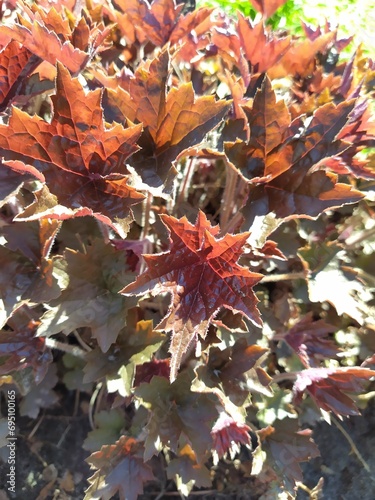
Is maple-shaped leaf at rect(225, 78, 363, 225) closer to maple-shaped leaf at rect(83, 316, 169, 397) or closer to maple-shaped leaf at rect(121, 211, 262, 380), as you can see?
maple-shaped leaf at rect(121, 211, 262, 380)

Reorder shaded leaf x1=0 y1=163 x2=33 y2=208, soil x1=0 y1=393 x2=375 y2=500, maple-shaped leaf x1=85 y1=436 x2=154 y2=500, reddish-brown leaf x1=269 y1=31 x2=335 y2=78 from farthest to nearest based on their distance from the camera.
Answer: soil x1=0 y1=393 x2=375 y2=500 → reddish-brown leaf x1=269 y1=31 x2=335 y2=78 → maple-shaped leaf x1=85 y1=436 x2=154 y2=500 → shaded leaf x1=0 y1=163 x2=33 y2=208

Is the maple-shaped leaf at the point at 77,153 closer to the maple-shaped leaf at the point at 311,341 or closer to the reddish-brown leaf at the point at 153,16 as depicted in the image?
the reddish-brown leaf at the point at 153,16

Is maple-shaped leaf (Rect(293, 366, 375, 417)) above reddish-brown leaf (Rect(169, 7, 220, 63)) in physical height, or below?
below

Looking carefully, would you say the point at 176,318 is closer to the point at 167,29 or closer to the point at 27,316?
the point at 27,316

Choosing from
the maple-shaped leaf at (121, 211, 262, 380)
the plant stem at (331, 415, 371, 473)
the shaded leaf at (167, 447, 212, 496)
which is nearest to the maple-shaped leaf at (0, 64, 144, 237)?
the maple-shaped leaf at (121, 211, 262, 380)

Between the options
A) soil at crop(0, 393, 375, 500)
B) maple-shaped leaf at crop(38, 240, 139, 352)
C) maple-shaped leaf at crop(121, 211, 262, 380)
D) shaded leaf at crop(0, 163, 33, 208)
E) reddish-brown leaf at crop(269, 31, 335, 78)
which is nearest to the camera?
maple-shaped leaf at crop(121, 211, 262, 380)

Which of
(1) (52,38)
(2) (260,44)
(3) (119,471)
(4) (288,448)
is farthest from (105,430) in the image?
(2) (260,44)

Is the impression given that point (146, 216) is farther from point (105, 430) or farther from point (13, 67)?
point (105, 430)
